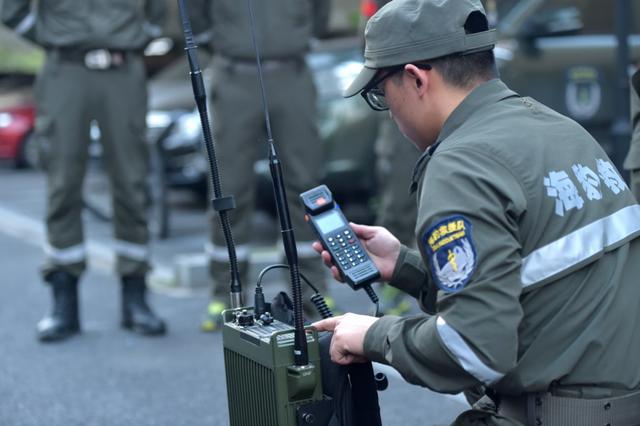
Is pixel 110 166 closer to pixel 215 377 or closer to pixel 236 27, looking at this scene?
pixel 236 27

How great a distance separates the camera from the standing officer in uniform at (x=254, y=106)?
18.9 feet

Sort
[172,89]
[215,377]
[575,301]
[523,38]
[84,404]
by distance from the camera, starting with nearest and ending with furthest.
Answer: [575,301] < [84,404] < [215,377] < [523,38] < [172,89]

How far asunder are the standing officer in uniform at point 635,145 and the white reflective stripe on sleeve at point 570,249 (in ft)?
2.93

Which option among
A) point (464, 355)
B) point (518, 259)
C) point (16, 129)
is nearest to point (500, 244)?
point (518, 259)

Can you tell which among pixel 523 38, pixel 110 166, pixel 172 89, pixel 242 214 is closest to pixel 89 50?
pixel 110 166

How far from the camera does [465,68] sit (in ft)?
8.44

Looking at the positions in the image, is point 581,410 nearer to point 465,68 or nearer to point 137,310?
point 465,68

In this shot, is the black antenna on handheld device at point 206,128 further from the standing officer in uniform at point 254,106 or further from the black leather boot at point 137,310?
the black leather boot at point 137,310

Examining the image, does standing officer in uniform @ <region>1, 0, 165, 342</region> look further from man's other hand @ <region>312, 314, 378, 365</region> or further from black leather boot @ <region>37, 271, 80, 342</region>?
man's other hand @ <region>312, 314, 378, 365</region>

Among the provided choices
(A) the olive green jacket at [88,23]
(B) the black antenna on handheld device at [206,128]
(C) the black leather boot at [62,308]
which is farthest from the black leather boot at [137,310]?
(B) the black antenna on handheld device at [206,128]

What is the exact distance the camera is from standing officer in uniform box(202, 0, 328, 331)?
5766mm

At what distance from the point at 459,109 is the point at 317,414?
772 millimetres

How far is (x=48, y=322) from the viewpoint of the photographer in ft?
19.0

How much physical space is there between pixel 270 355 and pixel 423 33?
2.63 feet
